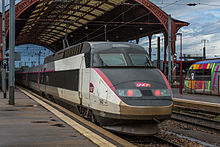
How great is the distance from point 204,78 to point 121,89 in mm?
18604

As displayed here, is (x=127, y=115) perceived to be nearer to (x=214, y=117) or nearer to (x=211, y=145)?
(x=211, y=145)

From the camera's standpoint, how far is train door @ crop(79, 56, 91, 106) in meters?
9.95

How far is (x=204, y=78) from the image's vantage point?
2522cm

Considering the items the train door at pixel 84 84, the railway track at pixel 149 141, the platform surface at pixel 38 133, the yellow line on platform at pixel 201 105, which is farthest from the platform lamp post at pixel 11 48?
the yellow line on platform at pixel 201 105

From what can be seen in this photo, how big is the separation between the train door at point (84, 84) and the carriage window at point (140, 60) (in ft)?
4.83

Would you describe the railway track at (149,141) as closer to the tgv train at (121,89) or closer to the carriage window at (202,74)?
the tgv train at (121,89)

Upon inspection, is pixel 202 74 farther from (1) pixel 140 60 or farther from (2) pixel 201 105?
(1) pixel 140 60

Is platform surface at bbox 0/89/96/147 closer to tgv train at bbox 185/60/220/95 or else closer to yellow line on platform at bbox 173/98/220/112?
yellow line on platform at bbox 173/98/220/112

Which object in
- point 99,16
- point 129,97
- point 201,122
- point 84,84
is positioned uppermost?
point 99,16

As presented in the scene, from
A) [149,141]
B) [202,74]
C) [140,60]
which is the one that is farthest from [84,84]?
[202,74]

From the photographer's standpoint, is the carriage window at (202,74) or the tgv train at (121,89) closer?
the tgv train at (121,89)

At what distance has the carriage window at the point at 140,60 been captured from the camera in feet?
32.0

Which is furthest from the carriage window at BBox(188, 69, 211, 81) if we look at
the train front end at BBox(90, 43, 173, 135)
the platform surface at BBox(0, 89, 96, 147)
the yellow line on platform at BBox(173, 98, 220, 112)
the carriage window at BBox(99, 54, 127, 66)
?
the platform surface at BBox(0, 89, 96, 147)

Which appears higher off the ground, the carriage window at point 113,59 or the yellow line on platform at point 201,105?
the carriage window at point 113,59
